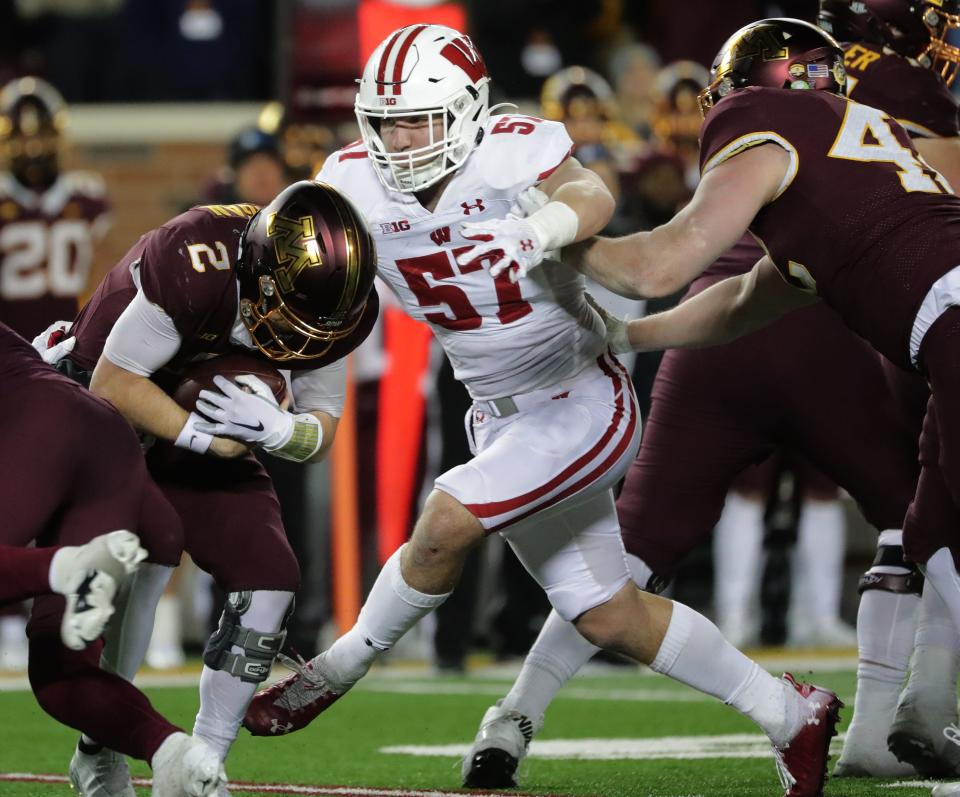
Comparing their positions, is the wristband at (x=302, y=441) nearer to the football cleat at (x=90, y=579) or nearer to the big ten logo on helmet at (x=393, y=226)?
the big ten logo on helmet at (x=393, y=226)

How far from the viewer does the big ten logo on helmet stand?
3738mm

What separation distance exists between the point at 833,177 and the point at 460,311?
0.88m

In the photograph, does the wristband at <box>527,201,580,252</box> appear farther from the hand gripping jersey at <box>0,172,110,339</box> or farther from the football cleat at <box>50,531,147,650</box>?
the hand gripping jersey at <box>0,172,110,339</box>

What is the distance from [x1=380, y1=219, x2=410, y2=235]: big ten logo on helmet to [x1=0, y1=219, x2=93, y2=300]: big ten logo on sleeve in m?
3.91

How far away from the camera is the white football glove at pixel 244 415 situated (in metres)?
3.48

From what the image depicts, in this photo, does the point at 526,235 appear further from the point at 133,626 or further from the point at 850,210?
the point at 133,626

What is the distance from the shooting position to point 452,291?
3.76m

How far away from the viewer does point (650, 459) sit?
429 centimetres

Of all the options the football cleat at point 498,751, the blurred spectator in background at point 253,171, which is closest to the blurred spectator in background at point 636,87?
the blurred spectator in background at point 253,171

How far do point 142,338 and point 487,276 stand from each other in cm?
73

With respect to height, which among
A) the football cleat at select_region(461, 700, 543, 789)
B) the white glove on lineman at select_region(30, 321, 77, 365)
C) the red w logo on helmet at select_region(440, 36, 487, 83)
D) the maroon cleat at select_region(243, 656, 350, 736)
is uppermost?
the red w logo on helmet at select_region(440, 36, 487, 83)

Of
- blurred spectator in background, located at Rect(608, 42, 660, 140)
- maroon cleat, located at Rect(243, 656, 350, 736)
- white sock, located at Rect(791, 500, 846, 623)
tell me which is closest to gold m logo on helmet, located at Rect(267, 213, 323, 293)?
maroon cleat, located at Rect(243, 656, 350, 736)

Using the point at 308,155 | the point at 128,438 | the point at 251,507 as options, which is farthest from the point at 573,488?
the point at 308,155

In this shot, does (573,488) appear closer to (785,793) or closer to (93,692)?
(785,793)
